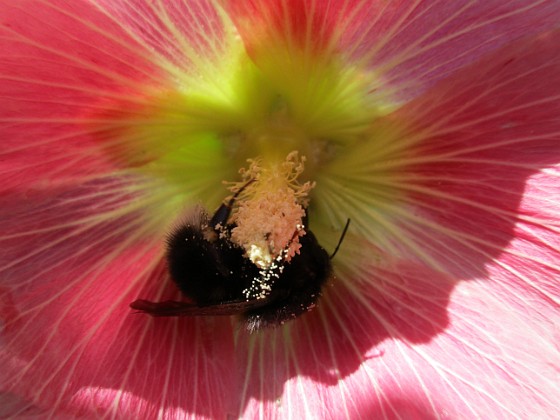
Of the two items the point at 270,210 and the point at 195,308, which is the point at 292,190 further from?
the point at 195,308

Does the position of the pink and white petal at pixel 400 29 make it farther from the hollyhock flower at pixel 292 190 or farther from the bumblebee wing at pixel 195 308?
the bumblebee wing at pixel 195 308

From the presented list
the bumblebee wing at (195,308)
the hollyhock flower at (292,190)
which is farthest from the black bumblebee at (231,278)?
the hollyhock flower at (292,190)

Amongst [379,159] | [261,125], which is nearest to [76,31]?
[261,125]

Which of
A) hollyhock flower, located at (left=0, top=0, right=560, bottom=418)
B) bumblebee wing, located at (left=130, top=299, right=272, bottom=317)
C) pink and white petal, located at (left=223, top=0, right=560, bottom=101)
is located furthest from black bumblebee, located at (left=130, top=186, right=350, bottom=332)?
pink and white petal, located at (left=223, top=0, right=560, bottom=101)

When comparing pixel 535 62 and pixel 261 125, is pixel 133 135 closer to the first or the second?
pixel 261 125

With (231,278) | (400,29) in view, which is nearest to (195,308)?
(231,278)

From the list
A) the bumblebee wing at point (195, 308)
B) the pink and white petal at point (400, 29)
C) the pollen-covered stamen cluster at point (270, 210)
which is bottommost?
the bumblebee wing at point (195, 308)

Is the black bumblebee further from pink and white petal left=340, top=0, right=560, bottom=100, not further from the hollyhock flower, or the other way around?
pink and white petal left=340, top=0, right=560, bottom=100

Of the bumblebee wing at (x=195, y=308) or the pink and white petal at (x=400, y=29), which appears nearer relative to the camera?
the pink and white petal at (x=400, y=29)
